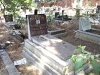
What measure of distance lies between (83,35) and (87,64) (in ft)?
12.2

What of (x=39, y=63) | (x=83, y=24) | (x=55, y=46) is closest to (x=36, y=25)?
(x=55, y=46)

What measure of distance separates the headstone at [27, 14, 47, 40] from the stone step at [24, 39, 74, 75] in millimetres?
615

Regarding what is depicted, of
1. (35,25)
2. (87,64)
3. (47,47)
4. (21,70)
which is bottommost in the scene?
(21,70)

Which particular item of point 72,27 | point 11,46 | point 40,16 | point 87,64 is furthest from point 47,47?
point 72,27

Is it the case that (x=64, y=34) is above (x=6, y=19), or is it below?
below

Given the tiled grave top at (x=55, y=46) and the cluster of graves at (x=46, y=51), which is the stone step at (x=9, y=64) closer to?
the cluster of graves at (x=46, y=51)

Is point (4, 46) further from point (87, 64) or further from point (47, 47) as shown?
point (87, 64)

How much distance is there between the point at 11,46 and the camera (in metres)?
6.74

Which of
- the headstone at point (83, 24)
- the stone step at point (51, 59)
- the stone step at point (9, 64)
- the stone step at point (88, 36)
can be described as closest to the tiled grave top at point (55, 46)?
the stone step at point (51, 59)

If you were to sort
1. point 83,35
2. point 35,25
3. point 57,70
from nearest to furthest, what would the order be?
point 57,70 < point 35,25 < point 83,35

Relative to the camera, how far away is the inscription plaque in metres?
5.89

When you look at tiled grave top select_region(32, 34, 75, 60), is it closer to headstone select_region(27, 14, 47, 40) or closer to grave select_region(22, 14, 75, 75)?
grave select_region(22, 14, 75, 75)

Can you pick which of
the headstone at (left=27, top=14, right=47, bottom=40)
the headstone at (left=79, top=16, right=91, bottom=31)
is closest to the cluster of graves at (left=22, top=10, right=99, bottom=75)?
the headstone at (left=27, top=14, right=47, bottom=40)

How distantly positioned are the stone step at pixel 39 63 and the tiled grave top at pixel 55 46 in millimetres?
435
